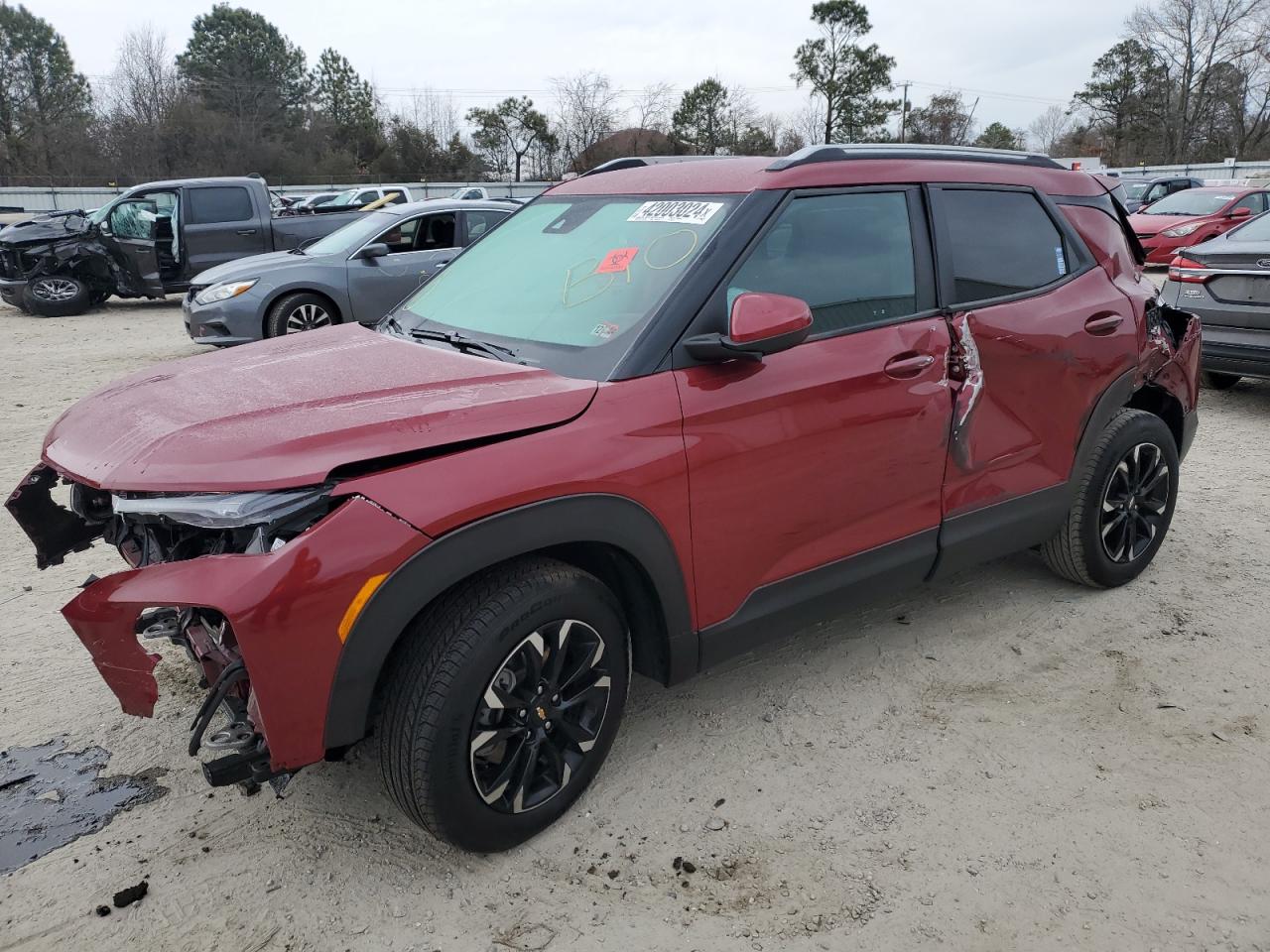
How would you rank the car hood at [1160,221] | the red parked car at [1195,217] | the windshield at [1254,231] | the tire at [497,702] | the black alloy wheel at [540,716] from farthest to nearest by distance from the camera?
the car hood at [1160,221] → the red parked car at [1195,217] → the windshield at [1254,231] → the black alloy wheel at [540,716] → the tire at [497,702]

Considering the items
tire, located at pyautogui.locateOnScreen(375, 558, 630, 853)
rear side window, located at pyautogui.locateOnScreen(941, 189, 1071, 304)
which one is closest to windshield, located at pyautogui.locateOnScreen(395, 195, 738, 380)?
tire, located at pyautogui.locateOnScreen(375, 558, 630, 853)

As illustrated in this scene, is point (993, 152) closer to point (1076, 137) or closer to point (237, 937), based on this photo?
point (237, 937)

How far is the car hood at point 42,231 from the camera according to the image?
12.7 meters

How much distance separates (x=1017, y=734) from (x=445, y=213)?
865 centimetres

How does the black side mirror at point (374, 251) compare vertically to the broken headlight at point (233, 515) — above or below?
above

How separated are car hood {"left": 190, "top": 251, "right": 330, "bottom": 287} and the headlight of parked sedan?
9 centimetres

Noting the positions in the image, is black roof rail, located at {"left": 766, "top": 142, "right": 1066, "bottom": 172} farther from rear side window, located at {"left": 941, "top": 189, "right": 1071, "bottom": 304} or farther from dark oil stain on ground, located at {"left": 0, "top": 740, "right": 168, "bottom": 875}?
dark oil stain on ground, located at {"left": 0, "top": 740, "right": 168, "bottom": 875}

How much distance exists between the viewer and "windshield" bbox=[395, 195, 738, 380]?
284cm

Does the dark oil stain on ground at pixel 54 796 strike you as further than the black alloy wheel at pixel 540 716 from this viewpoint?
Yes

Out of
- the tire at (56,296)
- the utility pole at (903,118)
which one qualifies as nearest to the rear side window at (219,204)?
the tire at (56,296)

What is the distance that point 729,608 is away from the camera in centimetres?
291

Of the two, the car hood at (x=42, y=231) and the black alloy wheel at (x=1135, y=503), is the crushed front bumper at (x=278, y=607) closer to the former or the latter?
the black alloy wheel at (x=1135, y=503)

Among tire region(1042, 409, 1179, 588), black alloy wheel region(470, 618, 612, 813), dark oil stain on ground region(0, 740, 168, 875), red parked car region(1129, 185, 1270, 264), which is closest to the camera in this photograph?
black alloy wheel region(470, 618, 612, 813)

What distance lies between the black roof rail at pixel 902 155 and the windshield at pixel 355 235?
7379 mm
